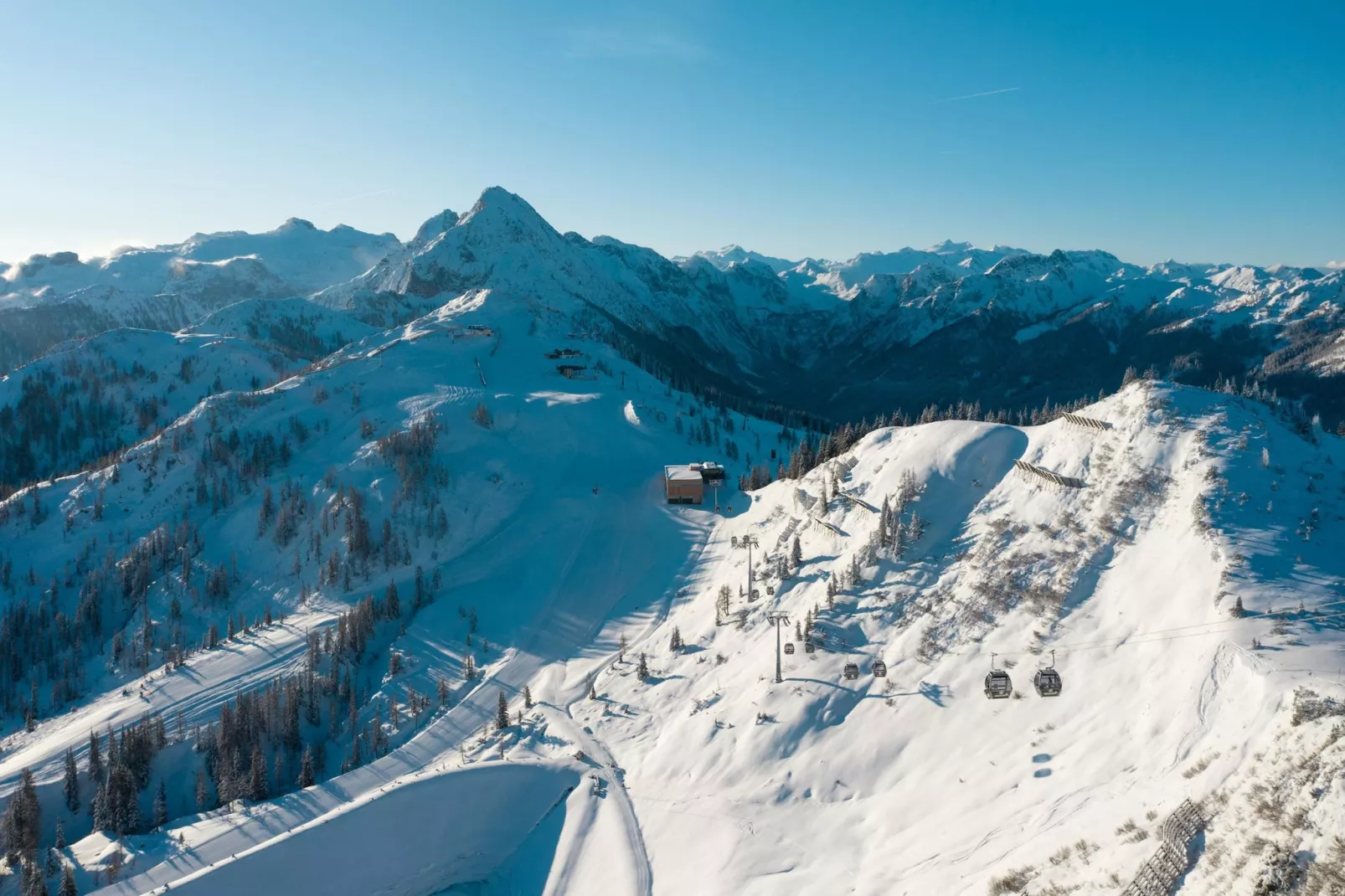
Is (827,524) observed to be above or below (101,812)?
above

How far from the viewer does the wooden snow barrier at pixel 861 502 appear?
59375 millimetres

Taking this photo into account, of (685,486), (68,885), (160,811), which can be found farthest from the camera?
(685,486)

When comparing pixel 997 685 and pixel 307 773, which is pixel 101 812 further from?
pixel 997 685

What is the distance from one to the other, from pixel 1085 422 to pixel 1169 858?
40073mm

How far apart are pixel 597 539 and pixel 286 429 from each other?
6684cm

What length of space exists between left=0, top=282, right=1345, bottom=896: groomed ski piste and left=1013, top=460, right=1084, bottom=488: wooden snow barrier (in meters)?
0.86

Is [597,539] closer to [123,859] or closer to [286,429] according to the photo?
[123,859]

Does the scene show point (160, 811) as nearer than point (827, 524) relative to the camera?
Yes

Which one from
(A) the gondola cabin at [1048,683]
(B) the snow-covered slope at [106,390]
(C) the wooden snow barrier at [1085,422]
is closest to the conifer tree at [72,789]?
(A) the gondola cabin at [1048,683]

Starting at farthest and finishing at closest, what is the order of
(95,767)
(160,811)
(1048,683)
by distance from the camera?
(95,767)
(160,811)
(1048,683)

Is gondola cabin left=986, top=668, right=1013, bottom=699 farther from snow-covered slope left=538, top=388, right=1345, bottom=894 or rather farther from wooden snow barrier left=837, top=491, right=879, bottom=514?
wooden snow barrier left=837, top=491, right=879, bottom=514

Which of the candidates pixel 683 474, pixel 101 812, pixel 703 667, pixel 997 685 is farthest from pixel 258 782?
pixel 683 474

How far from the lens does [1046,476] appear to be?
5100cm

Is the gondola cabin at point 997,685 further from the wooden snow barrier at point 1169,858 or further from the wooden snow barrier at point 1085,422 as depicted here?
the wooden snow barrier at point 1085,422
